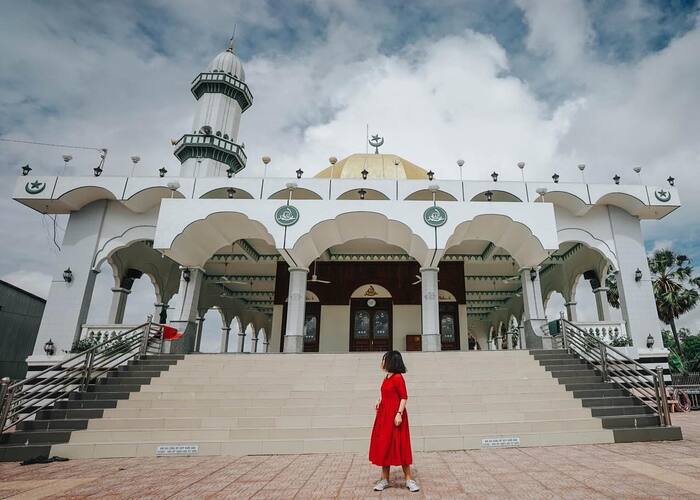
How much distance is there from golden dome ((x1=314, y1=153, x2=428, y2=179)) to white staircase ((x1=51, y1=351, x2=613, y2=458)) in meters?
11.1

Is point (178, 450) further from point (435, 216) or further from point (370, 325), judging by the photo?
point (370, 325)

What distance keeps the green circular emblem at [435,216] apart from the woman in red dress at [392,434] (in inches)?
309

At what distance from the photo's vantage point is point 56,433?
6.25m

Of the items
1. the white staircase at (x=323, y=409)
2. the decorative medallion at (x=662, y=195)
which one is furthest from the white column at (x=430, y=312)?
the decorative medallion at (x=662, y=195)

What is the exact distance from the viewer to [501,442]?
5812 mm

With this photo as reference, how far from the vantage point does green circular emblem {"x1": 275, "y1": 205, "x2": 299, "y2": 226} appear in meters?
11.3

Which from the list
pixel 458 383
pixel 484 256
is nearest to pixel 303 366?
pixel 458 383

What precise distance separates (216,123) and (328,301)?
12.7m

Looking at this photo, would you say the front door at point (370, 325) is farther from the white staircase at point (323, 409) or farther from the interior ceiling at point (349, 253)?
the white staircase at point (323, 409)

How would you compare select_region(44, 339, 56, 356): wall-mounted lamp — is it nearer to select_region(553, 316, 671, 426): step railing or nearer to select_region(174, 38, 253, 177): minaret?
select_region(174, 38, 253, 177): minaret

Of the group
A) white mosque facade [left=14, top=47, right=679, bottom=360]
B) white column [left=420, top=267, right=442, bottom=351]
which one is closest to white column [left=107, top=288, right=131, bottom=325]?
white mosque facade [left=14, top=47, right=679, bottom=360]

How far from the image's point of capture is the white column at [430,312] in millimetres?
11438

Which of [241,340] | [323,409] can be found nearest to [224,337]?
[241,340]

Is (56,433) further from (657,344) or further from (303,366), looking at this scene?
(657,344)
